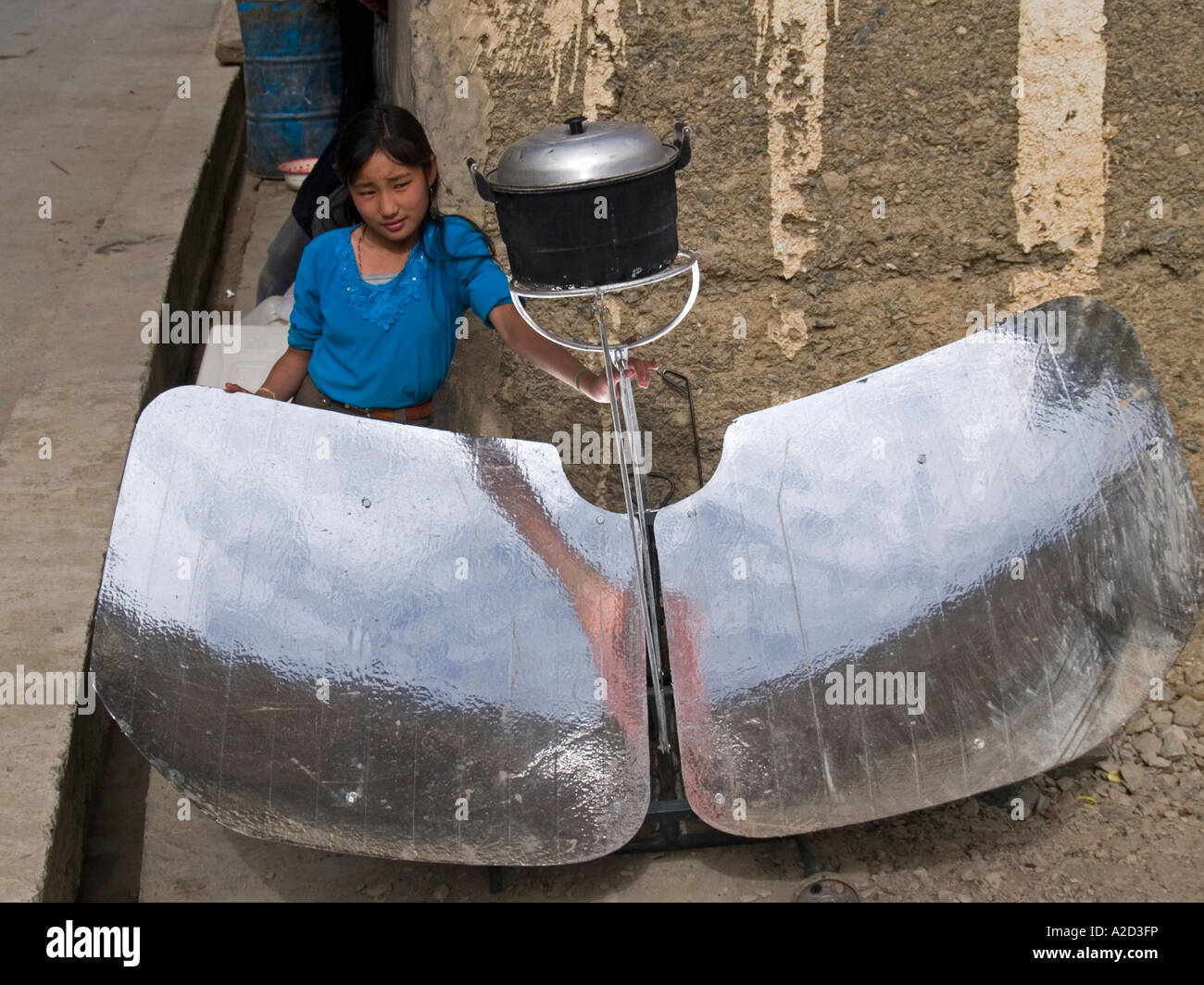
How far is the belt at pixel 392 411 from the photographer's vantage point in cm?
287

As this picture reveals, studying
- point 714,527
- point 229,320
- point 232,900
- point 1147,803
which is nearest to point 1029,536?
point 714,527

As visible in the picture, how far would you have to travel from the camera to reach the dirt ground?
106 inches

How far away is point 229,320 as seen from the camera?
5223mm

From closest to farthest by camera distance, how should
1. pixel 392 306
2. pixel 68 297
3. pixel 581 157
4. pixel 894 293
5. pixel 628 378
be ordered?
pixel 581 157
pixel 628 378
pixel 392 306
pixel 894 293
pixel 68 297

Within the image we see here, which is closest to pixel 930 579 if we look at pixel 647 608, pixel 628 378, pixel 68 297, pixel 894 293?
pixel 647 608

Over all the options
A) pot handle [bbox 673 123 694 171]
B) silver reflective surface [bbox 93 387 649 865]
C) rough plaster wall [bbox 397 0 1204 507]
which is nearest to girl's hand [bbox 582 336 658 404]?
silver reflective surface [bbox 93 387 649 865]

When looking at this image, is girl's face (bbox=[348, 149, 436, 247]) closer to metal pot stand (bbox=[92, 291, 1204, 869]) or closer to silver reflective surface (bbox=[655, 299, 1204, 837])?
metal pot stand (bbox=[92, 291, 1204, 869])

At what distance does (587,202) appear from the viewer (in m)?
2.00

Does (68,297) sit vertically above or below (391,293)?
below

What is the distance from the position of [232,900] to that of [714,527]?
A: 1.27 m

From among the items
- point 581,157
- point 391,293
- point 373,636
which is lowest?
point 373,636

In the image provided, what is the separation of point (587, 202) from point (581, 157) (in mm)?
68

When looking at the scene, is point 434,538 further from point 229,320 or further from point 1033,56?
point 229,320

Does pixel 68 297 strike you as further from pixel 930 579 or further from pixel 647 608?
pixel 930 579
